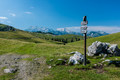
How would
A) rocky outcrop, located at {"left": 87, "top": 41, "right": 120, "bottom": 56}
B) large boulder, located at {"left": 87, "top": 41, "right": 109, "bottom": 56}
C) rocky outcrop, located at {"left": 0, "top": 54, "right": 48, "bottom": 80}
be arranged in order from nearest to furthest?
1. rocky outcrop, located at {"left": 0, "top": 54, "right": 48, "bottom": 80}
2. rocky outcrop, located at {"left": 87, "top": 41, "right": 120, "bottom": 56}
3. large boulder, located at {"left": 87, "top": 41, "right": 109, "bottom": 56}

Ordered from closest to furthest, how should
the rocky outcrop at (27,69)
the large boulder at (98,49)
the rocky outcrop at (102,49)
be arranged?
the rocky outcrop at (27,69), the rocky outcrop at (102,49), the large boulder at (98,49)

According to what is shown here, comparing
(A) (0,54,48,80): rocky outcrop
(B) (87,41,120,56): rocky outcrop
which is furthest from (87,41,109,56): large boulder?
(A) (0,54,48,80): rocky outcrop

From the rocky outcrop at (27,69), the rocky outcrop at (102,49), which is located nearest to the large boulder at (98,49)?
the rocky outcrop at (102,49)

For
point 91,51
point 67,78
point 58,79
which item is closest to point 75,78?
point 67,78

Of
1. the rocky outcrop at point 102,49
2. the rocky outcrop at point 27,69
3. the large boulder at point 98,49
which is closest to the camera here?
the rocky outcrop at point 27,69

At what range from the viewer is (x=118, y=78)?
12.3 m

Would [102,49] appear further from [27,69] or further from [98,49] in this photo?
[27,69]

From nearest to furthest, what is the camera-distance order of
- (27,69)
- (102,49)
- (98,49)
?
1. (27,69)
2. (98,49)
3. (102,49)

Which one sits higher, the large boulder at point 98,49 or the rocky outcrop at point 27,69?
the large boulder at point 98,49

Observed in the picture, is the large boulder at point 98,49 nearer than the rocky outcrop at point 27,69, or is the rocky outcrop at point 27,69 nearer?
the rocky outcrop at point 27,69

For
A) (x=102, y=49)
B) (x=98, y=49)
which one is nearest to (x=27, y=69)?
(x=98, y=49)

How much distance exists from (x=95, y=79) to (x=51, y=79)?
20.6 ft

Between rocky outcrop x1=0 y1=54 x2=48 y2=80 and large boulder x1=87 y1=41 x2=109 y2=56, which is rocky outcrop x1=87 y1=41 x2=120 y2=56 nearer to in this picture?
large boulder x1=87 y1=41 x2=109 y2=56

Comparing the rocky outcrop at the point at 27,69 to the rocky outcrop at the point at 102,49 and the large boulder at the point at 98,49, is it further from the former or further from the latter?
the rocky outcrop at the point at 102,49
